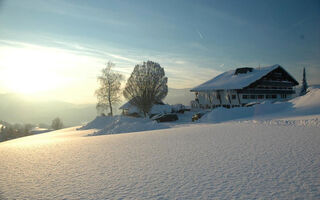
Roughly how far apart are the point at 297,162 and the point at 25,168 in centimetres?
881

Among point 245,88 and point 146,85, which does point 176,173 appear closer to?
point 146,85

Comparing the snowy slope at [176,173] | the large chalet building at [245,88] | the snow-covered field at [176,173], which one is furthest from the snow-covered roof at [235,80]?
the snowy slope at [176,173]

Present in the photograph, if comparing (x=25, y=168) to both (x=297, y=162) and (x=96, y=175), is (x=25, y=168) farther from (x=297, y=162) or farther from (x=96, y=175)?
(x=297, y=162)

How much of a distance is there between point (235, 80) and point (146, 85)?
56.5ft

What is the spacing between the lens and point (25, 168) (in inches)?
273

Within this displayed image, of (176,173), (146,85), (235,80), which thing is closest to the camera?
(176,173)

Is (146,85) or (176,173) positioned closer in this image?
(176,173)

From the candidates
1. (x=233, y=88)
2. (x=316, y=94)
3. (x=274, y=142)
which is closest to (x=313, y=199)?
(x=274, y=142)

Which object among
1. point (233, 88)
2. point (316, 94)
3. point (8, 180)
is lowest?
point (8, 180)

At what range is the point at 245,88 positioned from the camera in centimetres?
3525

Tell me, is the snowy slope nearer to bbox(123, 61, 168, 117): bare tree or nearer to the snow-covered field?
the snow-covered field

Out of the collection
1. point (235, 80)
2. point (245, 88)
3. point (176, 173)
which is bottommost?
point (176, 173)

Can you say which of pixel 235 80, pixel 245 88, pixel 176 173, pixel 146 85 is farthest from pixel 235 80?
pixel 176 173

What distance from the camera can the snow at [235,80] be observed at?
35.6 meters
